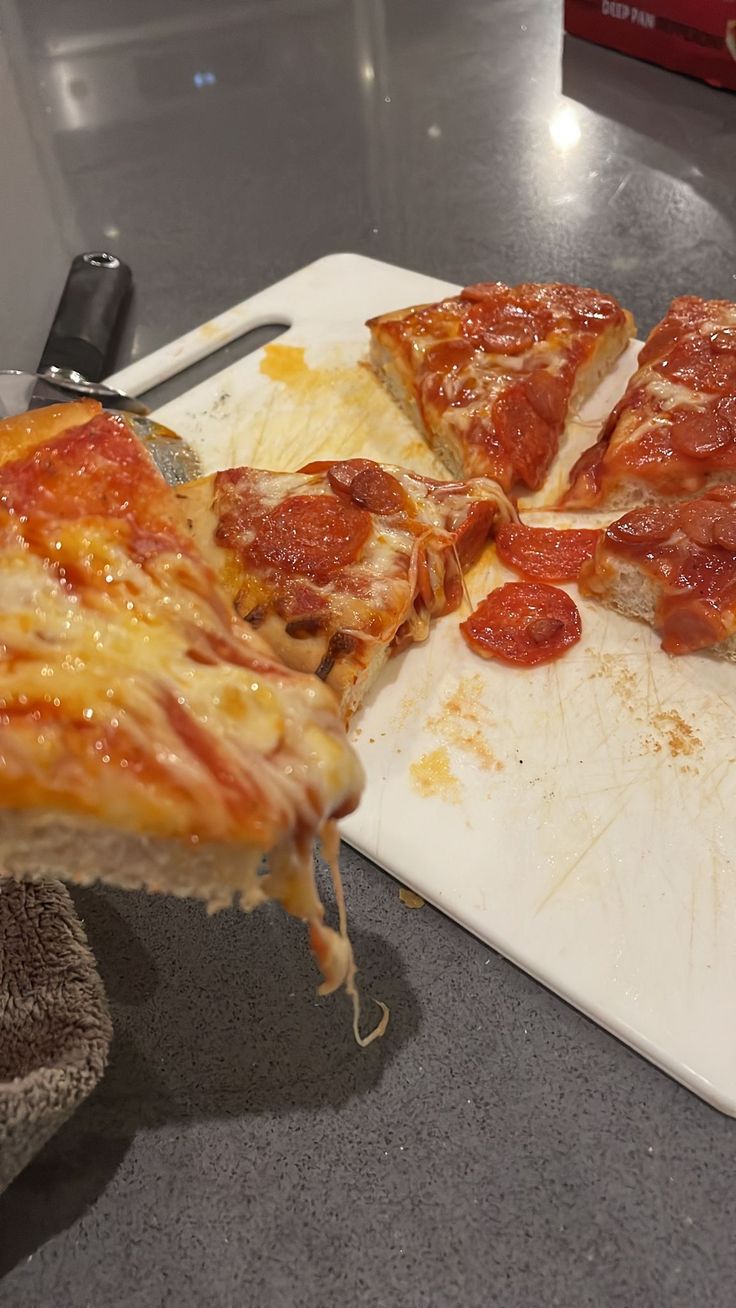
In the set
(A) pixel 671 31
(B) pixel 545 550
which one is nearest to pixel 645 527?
(B) pixel 545 550

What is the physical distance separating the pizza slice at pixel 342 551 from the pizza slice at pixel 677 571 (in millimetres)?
313

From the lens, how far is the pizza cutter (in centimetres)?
236

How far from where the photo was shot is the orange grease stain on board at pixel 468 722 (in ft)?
6.13

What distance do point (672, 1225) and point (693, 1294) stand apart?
0.08 meters

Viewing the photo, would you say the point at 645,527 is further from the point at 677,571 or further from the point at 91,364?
the point at 91,364

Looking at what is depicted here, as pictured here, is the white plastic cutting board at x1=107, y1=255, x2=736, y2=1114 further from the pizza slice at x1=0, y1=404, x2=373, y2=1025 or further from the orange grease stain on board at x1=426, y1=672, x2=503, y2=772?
the pizza slice at x1=0, y1=404, x2=373, y2=1025

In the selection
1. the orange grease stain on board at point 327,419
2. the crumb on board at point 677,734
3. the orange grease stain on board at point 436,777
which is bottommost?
the crumb on board at point 677,734

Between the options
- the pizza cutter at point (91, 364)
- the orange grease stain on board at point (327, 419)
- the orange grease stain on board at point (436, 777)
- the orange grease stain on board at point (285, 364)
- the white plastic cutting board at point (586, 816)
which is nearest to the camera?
the white plastic cutting board at point (586, 816)

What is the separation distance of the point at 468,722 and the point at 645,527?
22.9 inches

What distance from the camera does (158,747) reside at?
1054mm

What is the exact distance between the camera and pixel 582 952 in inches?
61.7

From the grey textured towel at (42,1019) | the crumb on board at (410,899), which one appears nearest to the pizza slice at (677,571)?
the crumb on board at (410,899)

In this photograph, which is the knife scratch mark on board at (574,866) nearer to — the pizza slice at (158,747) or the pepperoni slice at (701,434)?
the pizza slice at (158,747)

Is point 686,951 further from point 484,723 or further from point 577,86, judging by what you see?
point 577,86
